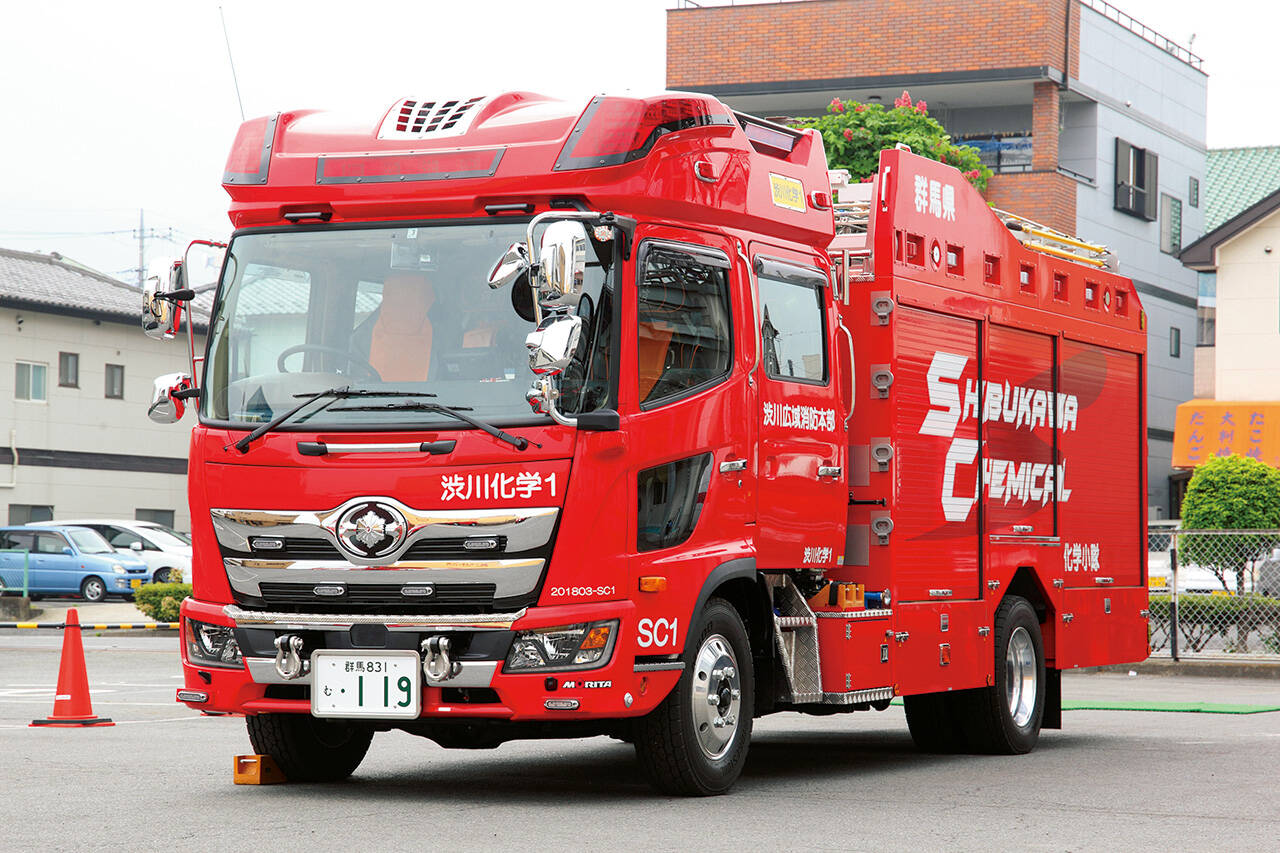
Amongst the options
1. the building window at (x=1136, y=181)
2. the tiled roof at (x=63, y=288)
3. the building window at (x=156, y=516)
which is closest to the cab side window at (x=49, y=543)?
the tiled roof at (x=63, y=288)

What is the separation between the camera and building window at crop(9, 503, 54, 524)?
43719mm

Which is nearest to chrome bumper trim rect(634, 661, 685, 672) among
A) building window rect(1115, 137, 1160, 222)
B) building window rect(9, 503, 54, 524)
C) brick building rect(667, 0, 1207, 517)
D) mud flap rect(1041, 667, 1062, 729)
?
mud flap rect(1041, 667, 1062, 729)

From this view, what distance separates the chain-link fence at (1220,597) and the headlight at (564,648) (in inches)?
627

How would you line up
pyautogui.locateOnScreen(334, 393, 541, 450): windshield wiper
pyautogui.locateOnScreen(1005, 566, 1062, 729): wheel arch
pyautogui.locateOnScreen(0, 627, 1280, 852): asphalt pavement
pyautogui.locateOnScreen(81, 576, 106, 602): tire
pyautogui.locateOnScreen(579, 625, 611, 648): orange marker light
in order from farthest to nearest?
pyautogui.locateOnScreen(81, 576, 106, 602): tire → pyautogui.locateOnScreen(1005, 566, 1062, 729): wheel arch → pyautogui.locateOnScreen(579, 625, 611, 648): orange marker light → pyautogui.locateOnScreen(334, 393, 541, 450): windshield wiper → pyautogui.locateOnScreen(0, 627, 1280, 852): asphalt pavement

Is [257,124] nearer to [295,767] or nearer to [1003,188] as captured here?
[295,767]

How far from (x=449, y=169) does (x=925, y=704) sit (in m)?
5.63

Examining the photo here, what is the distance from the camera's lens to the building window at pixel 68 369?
4484 centimetres

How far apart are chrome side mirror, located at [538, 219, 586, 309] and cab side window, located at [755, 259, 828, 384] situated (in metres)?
1.90

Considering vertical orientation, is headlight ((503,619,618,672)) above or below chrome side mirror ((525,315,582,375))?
below

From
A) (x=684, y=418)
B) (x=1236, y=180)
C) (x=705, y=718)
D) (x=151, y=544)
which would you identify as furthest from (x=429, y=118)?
(x=1236, y=180)

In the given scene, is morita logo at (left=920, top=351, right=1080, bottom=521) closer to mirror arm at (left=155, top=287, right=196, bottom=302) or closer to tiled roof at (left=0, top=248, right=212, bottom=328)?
mirror arm at (left=155, top=287, right=196, bottom=302)

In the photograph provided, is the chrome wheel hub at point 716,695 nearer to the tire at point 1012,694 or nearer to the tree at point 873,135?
the tire at point 1012,694

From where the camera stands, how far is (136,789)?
10.0 meters

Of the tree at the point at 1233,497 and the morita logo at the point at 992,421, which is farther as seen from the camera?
the tree at the point at 1233,497
